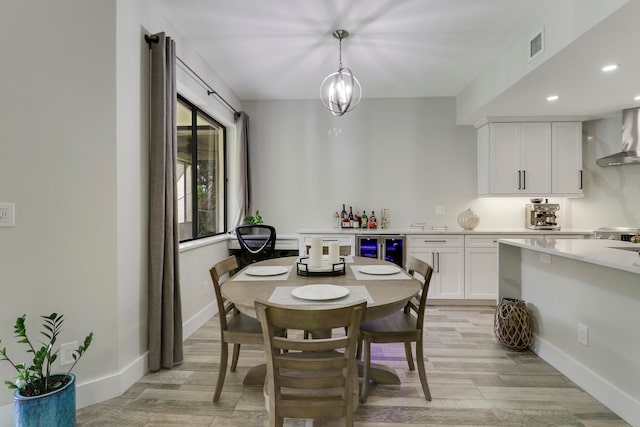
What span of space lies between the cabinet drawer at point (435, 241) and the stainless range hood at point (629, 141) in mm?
1984

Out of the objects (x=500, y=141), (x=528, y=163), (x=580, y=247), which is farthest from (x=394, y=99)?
(x=580, y=247)

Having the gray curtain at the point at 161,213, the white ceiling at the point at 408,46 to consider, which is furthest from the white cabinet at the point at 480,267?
the gray curtain at the point at 161,213

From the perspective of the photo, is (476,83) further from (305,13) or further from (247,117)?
(247,117)

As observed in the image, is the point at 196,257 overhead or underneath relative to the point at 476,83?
underneath

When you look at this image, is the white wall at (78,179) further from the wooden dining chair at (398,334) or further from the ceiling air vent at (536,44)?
the ceiling air vent at (536,44)

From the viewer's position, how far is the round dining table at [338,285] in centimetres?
157

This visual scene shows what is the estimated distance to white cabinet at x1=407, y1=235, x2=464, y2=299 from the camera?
4.03m

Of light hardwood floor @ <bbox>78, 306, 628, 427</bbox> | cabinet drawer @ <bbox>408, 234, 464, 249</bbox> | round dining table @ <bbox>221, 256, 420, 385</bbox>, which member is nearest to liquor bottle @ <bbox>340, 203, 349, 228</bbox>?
cabinet drawer @ <bbox>408, 234, 464, 249</bbox>

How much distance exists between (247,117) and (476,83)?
117 inches

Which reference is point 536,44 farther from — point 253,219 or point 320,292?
point 253,219

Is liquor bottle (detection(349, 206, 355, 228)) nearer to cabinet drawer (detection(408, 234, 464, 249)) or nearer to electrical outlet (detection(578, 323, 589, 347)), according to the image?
cabinet drawer (detection(408, 234, 464, 249))

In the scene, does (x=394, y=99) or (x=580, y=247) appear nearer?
(x=580, y=247)

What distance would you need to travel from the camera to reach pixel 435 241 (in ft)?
13.3

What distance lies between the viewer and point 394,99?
14.9 feet
